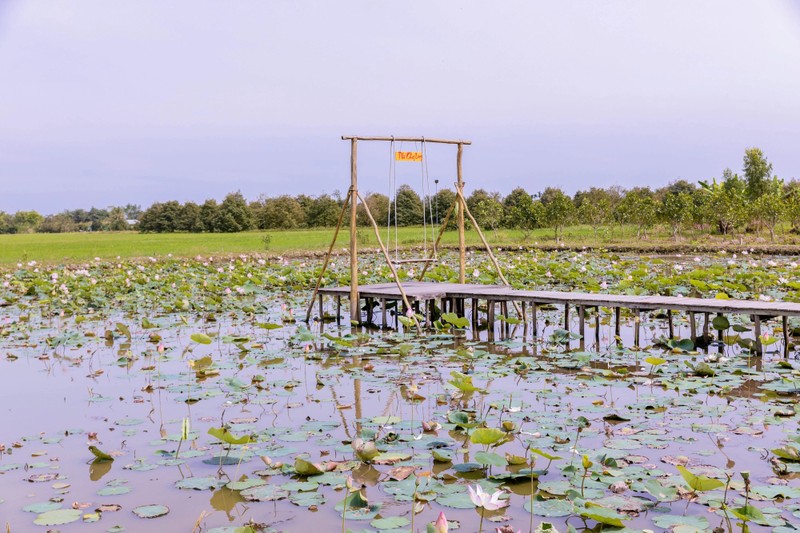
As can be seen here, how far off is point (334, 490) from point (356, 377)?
280cm

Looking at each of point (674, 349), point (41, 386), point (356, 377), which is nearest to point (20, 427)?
point (41, 386)

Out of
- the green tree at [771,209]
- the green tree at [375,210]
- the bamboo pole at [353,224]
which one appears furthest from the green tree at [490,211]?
the bamboo pole at [353,224]

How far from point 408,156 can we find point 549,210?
785 inches

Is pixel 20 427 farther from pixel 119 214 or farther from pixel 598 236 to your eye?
pixel 119 214

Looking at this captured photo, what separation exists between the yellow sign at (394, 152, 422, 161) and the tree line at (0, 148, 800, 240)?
48.2 ft

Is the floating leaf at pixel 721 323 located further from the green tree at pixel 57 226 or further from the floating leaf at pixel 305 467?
the green tree at pixel 57 226

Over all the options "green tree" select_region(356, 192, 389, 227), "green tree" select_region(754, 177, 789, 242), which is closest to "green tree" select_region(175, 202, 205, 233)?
"green tree" select_region(356, 192, 389, 227)

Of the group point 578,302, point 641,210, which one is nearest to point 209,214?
point 641,210

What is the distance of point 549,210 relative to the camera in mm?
28891

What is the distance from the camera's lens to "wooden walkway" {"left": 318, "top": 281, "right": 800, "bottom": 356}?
24.5ft

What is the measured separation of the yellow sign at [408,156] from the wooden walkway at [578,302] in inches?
63.5

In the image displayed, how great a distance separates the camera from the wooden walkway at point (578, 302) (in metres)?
7.46

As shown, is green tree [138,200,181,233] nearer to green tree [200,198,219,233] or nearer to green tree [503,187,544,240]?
green tree [200,198,219,233]

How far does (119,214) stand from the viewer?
177 feet
